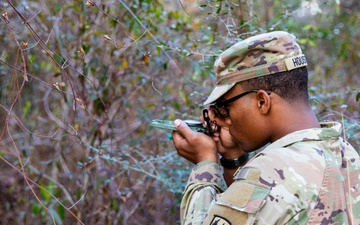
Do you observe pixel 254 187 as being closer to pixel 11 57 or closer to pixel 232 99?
pixel 232 99

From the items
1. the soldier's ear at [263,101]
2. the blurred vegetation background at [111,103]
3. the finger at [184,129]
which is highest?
the soldier's ear at [263,101]

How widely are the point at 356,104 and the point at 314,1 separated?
1.82m

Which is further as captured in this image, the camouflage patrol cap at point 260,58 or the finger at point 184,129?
the finger at point 184,129

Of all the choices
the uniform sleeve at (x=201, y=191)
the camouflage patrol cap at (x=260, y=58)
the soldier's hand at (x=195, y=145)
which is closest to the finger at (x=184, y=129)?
the soldier's hand at (x=195, y=145)

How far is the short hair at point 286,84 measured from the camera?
1655 mm

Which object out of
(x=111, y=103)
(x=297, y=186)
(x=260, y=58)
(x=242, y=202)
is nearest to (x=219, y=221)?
(x=242, y=202)

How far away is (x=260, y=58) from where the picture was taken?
1682 millimetres

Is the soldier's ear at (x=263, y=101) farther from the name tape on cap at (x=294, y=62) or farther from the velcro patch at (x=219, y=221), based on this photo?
the velcro patch at (x=219, y=221)

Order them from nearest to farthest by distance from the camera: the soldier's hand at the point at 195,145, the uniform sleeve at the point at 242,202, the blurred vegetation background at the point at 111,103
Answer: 1. the uniform sleeve at the point at 242,202
2. the soldier's hand at the point at 195,145
3. the blurred vegetation background at the point at 111,103

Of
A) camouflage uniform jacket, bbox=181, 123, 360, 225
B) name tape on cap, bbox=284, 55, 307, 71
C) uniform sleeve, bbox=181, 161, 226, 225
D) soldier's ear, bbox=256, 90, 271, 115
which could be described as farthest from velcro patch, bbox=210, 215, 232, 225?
name tape on cap, bbox=284, 55, 307, 71

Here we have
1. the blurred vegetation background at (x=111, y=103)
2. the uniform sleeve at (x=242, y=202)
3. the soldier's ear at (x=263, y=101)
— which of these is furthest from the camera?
the blurred vegetation background at (x=111, y=103)

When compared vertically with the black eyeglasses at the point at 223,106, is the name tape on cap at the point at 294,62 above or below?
above

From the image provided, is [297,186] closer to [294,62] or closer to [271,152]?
[271,152]

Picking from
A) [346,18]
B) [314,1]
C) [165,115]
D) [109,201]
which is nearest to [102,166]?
[109,201]
